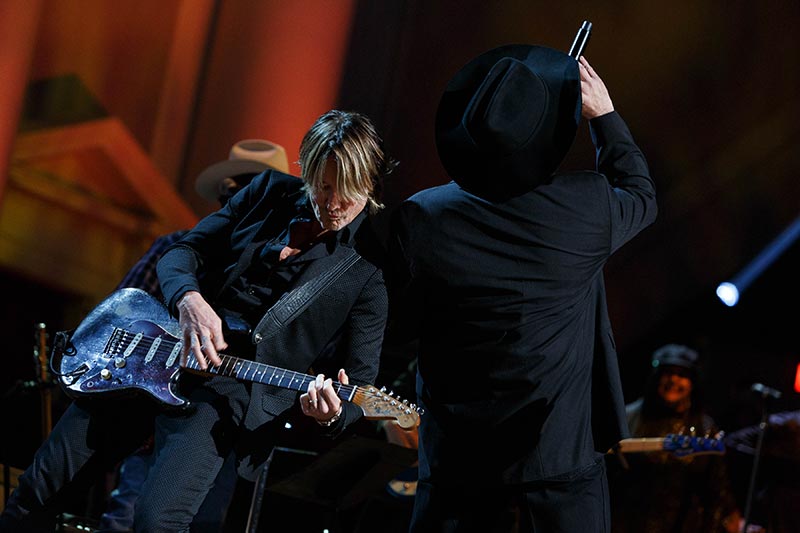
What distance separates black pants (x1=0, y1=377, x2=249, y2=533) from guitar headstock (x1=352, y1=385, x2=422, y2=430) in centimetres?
40

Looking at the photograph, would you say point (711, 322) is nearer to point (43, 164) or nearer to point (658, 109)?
point (658, 109)

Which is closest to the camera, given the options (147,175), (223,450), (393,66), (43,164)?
(223,450)

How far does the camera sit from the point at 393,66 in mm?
5730

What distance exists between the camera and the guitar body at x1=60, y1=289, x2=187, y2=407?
2.87 m

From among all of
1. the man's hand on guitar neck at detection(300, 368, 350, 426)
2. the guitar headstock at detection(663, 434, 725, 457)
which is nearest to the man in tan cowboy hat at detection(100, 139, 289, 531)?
the man's hand on guitar neck at detection(300, 368, 350, 426)

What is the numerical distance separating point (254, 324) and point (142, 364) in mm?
397

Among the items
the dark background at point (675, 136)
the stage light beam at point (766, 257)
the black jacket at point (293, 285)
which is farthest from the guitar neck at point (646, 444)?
the black jacket at point (293, 285)

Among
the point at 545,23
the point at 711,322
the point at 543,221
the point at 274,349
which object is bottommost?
the point at 711,322

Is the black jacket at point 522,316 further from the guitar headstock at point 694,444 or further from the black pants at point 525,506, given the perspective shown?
the guitar headstock at point 694,444

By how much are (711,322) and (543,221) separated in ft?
21.6

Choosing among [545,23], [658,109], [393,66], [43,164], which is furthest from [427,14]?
[43,164]

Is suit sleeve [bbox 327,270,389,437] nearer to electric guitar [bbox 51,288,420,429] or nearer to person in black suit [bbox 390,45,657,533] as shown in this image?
electric guitar [bbox 51,288,420,429]

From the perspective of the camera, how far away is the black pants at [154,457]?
265 cm

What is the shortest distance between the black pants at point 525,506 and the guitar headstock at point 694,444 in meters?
4.09
